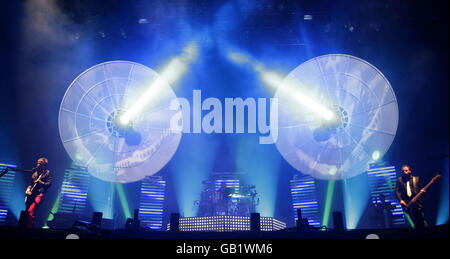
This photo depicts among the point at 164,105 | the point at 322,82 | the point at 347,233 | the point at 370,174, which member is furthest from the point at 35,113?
the point at 370,174

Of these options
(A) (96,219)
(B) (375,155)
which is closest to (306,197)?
(B) (375,155)

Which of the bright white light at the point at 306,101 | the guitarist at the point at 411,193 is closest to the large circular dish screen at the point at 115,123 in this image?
the bright white light at the point at 306,101

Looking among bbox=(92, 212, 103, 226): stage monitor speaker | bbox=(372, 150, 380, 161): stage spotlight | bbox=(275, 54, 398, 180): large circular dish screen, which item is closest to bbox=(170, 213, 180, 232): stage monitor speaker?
bbox=(92, 212, 103, 226): stage monitor speaker

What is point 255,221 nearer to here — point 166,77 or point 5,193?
point 166,77

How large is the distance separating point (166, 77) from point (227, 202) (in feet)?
15.5

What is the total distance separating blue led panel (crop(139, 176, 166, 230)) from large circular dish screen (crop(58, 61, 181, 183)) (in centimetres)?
64

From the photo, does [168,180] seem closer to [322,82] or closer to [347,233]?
[322,82]

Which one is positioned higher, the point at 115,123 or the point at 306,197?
the point at 115,123

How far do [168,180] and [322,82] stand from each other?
6.28 meters

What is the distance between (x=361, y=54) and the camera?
12.1 m

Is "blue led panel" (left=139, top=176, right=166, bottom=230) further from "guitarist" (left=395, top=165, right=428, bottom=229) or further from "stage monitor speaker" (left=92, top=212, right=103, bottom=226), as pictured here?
"guitarist" (left=395, top=165, right=428, bottom=229)
